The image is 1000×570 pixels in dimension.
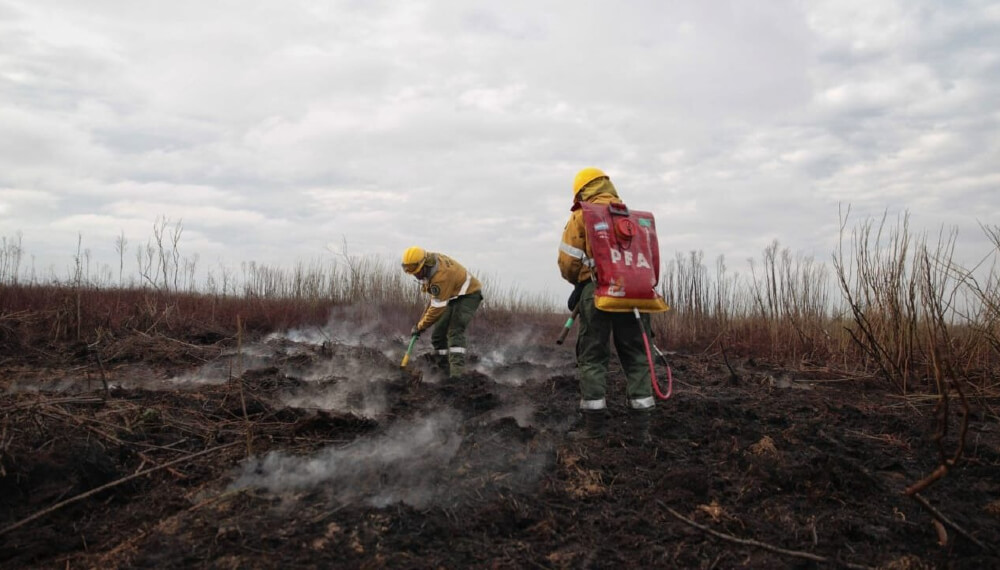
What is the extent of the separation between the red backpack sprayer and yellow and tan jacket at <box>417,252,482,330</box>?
9.84ft

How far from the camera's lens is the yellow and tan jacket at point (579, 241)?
4582mm

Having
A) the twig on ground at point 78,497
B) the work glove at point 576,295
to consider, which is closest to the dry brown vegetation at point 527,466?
the twig on ground at point 78,497

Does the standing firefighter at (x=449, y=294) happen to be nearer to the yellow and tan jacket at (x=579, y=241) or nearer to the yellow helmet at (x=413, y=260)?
the yellow helmet at (x=413, y=260)

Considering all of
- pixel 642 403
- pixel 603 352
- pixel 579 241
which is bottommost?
pixel 642 403

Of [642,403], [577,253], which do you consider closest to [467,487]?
[642,403]

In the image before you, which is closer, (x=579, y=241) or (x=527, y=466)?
(x=527, y=466)

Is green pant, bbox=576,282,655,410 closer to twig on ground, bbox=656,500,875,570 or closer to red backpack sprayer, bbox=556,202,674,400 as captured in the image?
red backpack sprayer, bbox=556,202,674,400

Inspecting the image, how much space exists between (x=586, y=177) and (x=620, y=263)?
32.0 inches

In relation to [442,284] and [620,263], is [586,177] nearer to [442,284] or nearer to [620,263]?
[620,263]

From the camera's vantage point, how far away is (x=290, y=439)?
4.00 meters

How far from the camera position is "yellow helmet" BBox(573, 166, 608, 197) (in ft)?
15.7

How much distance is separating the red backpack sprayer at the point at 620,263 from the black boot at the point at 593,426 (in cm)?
52

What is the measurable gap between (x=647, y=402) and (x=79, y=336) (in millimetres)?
7485

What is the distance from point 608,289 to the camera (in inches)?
169
